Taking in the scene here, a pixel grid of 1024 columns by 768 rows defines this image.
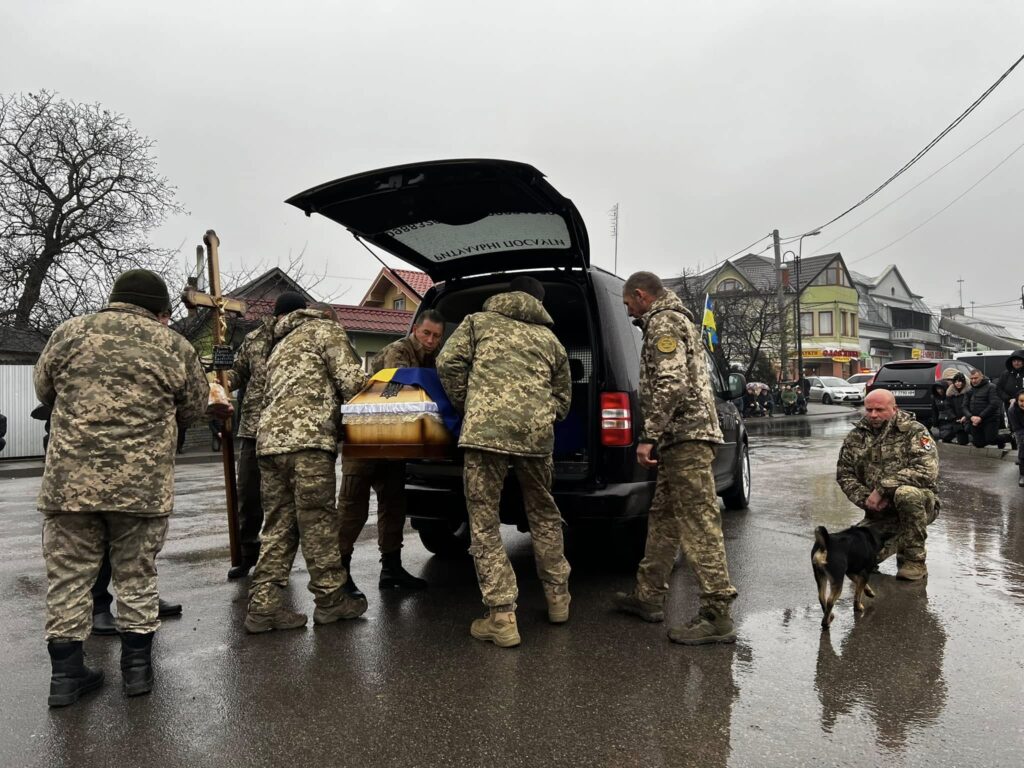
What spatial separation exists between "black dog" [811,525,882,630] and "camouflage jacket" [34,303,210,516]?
333 cm

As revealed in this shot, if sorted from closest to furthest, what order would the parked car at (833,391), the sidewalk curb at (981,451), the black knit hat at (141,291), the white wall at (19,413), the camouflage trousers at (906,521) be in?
1. the black knit hat at (141,291)
2. the camouflage trousers at (906,521)
3. the sidewalk curb at (981,451)
4. the white wall at (19,413)
5. the parked car at (833,391)

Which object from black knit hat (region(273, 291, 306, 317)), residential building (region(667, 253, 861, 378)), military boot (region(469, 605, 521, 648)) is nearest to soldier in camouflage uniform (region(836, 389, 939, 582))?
military boot (region(469, 605, 521, 648))

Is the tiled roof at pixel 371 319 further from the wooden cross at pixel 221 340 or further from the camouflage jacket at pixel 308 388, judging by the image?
the camouflage jacket at pixel 308 388

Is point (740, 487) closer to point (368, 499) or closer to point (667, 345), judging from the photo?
point (667, 345)

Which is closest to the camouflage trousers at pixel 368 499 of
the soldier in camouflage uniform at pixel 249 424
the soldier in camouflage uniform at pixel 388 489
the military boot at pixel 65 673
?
the soldier in camouflage uniform at pixel 388 489

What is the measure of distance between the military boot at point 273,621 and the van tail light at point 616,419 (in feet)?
6.61

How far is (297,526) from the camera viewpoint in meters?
4.19

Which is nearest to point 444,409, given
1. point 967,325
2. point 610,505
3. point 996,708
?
point 610,505

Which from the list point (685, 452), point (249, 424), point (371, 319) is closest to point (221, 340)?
point (249, 424)

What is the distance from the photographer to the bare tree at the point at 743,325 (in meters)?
31.7

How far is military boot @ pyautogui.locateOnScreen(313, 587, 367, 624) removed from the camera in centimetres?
421

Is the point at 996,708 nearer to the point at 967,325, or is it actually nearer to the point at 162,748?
the point at 162,748

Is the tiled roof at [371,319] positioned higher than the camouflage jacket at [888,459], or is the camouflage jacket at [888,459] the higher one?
the tiled roof at [371,319]

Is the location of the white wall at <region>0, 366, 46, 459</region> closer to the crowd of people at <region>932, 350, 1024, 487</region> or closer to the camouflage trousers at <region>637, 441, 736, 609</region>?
the camouflage trousers at <region>637, 441, 736, 609</region>
